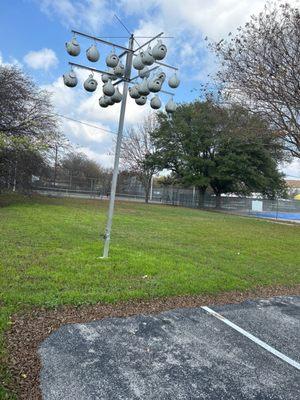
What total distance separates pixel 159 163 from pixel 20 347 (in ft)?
112

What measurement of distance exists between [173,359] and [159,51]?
492 centimetres

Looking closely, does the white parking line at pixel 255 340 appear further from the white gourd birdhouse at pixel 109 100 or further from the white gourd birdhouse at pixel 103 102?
the white gourd birdhouse at pixel 103 102

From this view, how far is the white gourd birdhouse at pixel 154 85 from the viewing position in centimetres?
648

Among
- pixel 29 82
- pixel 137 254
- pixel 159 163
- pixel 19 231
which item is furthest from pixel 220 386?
pixel 159 163

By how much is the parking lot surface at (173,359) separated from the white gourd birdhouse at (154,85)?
3.85 m

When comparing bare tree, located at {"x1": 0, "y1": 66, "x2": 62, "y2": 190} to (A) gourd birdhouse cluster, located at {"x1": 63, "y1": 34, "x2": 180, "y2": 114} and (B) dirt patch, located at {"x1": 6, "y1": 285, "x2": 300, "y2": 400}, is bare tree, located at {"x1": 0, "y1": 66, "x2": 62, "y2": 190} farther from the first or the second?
(B) dirt patch, located at {"x1": 6, "y1": 285, "x2": 300, "y2": 400}

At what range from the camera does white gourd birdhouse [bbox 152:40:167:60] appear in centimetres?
627

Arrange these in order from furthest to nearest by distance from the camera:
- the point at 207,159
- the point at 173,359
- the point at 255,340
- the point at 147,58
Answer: the point at 207,159 < the point at 147,58 < the point at 255,340 < the point at 173,359

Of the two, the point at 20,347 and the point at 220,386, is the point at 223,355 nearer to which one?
the point at 220,386


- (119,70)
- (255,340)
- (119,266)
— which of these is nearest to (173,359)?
(255,340)

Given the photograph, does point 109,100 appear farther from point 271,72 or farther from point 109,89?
point 271,72

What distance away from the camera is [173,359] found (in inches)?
131

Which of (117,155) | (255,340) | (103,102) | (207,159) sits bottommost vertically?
(255,340)

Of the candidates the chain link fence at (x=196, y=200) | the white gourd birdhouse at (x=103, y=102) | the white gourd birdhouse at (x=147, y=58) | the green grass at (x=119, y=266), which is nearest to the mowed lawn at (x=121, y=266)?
the green grass at (x=119, y=266)
